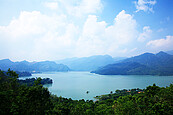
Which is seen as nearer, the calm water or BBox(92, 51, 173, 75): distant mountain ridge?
the calm water

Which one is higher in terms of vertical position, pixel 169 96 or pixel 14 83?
pixel 14 83

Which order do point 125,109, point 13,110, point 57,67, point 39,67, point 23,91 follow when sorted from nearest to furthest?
point 13,110
point 23,91
point 125,109
point 39,67
point 57,67

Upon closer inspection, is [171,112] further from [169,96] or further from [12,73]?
[12,73]

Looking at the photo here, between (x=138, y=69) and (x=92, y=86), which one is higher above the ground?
(x=138, y=69)

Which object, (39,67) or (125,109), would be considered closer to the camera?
(125,109)

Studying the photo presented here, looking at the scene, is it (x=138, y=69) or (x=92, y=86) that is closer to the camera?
(x=92, y=86)

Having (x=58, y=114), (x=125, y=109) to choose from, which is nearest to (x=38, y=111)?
(x=58, y=114)

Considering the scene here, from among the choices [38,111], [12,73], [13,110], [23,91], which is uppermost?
[12,73]

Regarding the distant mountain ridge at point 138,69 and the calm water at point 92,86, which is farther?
the distant mountain ridge at point 138,69

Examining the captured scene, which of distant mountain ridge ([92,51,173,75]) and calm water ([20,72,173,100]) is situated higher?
distant mountain ridge ([92,51,173,75])

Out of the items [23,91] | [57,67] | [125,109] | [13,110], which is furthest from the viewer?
[57,67]

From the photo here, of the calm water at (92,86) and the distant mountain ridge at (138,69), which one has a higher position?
the distant mountain ridge at (138,69)
